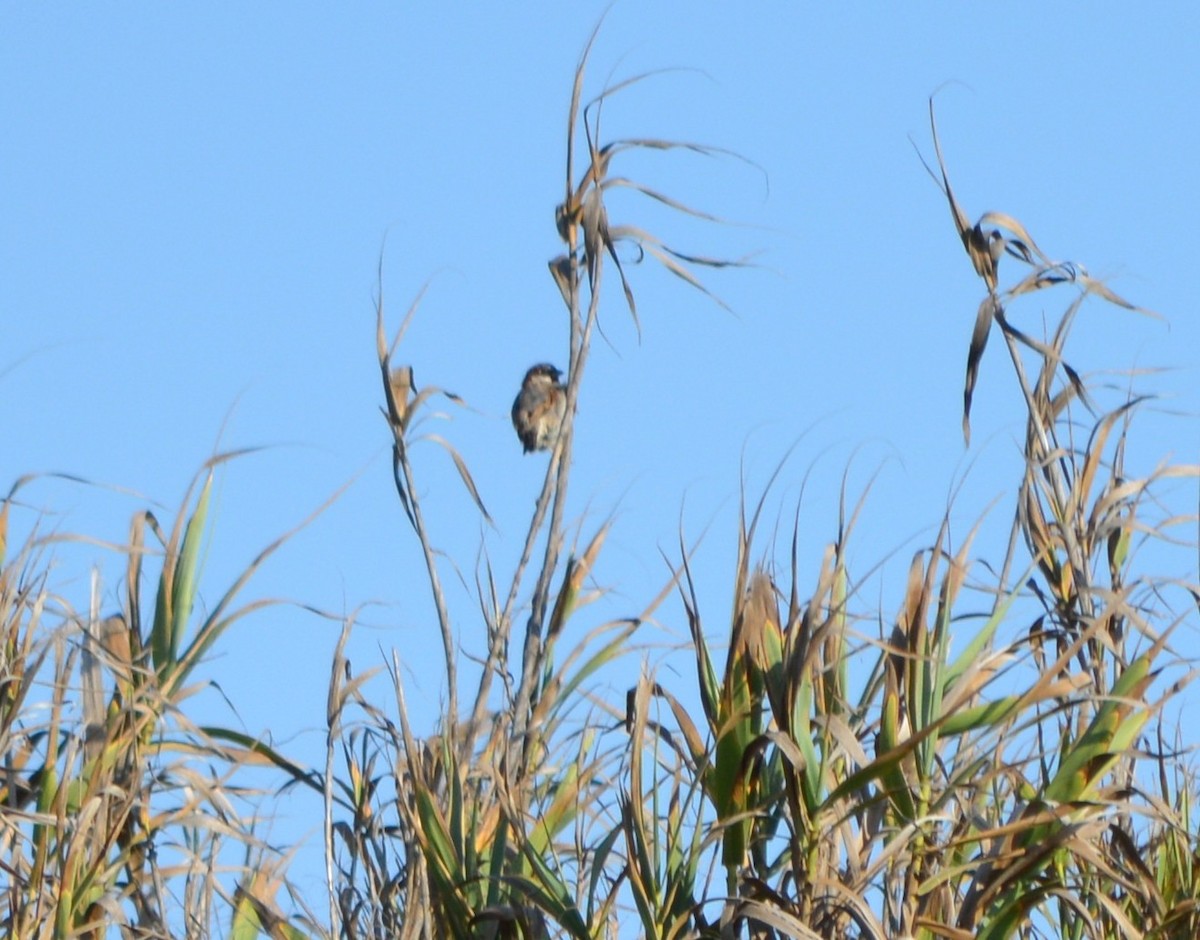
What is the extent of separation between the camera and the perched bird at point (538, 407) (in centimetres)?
1237

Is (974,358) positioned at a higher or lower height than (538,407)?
lower

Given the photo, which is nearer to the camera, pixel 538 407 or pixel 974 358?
pixel 974 358

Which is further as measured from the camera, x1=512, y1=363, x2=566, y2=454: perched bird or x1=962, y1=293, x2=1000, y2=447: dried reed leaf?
Answer: x1=512, y1=363, x2=566, y2=454: perched bird

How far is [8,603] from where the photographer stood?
175 inches

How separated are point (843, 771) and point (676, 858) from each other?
364 mm

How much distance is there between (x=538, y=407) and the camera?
1253cm

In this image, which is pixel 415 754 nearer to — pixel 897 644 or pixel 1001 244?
pixel 897 644

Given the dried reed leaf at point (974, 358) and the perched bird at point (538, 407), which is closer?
the dried reed leaf at point (974, 358)


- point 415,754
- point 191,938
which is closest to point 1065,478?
point 415,754

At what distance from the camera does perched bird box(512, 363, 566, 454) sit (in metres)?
12.4

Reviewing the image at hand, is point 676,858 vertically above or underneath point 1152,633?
underneath

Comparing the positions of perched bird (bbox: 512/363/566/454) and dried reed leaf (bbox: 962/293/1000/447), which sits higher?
perched bird (bbox: 512/363/566/454)

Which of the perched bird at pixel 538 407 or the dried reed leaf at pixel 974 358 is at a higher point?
the perched bird at pixel 538 407

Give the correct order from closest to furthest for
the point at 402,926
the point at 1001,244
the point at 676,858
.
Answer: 1. the point at 676,858
2. the point at 402,926
3. the point at 1001,244
